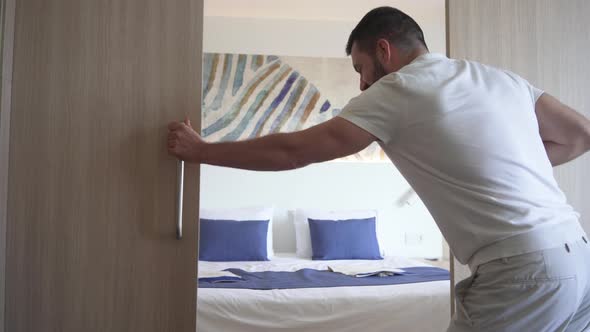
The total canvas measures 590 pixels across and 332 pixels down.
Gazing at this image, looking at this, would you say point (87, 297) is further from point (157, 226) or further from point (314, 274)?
point (314, 274)

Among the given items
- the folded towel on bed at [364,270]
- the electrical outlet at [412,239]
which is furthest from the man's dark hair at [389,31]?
the electrical outlet at [412,239]

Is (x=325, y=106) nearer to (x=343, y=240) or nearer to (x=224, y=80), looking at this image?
(x=224, y=80)

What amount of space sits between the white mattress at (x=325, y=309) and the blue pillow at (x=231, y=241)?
1159 mm

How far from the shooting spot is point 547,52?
2293 millimetres

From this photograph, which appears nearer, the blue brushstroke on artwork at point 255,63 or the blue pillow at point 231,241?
the blue pillow at point 231,241

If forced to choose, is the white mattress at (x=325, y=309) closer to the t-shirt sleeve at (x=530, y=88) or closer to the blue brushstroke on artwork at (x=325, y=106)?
the t-shirt sleeve at (x=530, y=88)

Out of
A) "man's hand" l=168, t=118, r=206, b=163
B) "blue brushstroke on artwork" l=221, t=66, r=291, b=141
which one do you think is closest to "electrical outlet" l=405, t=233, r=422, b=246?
"blue brushstroke on artwork" l=221, t=66, r=291, b=141

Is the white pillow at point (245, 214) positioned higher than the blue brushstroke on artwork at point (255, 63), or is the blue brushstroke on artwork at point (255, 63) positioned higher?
the blue brushstroke on artwork at point (255, 63)

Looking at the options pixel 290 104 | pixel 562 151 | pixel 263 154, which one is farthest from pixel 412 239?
pixel 263 154

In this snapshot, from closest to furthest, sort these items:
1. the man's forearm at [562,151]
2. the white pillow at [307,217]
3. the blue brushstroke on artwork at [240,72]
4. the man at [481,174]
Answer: the man at [481,174] < the man's forearm at [562,151] < the white pillow at [307,217] < the blue brushstroke on artwork at [240,72]

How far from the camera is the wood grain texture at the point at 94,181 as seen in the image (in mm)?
1906

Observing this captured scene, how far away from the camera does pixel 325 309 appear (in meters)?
3.21

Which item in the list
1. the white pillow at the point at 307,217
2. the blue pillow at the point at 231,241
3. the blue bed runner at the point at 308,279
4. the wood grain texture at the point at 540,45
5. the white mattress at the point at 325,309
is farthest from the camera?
the white pillow at the point at 307,217

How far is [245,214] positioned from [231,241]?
361 mm
